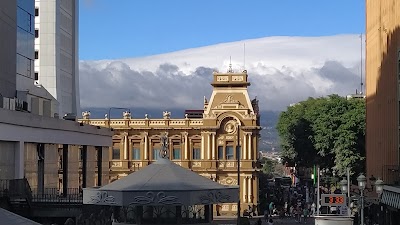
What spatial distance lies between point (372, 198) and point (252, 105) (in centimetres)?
3171

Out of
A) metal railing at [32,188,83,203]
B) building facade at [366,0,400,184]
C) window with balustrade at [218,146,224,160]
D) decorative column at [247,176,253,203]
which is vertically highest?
building facade at [366,0,400,184]

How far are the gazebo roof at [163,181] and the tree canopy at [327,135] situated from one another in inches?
2190

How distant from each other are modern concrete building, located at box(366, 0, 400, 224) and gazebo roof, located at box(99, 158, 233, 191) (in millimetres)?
18748

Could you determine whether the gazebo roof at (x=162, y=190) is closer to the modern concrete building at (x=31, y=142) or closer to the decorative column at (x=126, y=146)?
the modern concrete building at (x=31, y=142)

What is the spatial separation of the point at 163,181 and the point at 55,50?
52476 mm

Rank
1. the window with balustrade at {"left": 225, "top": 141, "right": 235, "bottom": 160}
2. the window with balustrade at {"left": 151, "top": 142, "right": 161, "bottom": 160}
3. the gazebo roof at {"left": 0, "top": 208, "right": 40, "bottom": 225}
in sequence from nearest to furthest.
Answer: the gazebo roof at {"left": 0, "top": 208, "right": 40, "bottom": 225} < the window with balustrade at {"left": 225, "top": 141, "right": 235, "bottom": 160} < the window with balustrade at {"left": 151, "top": 142, "right": 161, "bottom": 160}

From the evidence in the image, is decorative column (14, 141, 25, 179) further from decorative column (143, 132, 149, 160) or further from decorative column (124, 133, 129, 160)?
decorative column (124, 133, 129, 160)

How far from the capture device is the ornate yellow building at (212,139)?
289ft

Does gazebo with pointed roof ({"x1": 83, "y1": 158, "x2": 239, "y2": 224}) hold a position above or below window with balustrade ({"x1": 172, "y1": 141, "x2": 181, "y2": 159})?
below

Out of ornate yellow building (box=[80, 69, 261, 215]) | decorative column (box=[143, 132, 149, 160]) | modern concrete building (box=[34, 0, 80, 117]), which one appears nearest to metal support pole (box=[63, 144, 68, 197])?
modern concrete building (box=[34, 0, 80, 117])

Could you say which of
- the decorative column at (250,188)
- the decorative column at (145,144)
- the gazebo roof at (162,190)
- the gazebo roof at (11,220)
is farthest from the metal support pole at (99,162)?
the gazebo roof at (11,220)

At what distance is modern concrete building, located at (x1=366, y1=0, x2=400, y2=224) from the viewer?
→ 5256 centimetres

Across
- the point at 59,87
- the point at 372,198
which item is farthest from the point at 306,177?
the point at 372,198

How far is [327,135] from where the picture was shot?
88.4 m
